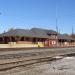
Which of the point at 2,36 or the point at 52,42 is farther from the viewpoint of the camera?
the point at 52,42

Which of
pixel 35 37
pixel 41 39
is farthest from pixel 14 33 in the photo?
pixel 41 39

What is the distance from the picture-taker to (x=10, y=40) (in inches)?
3022

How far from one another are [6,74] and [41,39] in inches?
3033

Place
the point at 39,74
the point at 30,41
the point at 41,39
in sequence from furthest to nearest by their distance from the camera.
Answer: the point at 41,39 < the point at 30,41 < the point at 39,74

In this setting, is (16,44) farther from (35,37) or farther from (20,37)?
(35,37)

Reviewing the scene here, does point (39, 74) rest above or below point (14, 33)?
below

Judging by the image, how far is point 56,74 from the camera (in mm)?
14992

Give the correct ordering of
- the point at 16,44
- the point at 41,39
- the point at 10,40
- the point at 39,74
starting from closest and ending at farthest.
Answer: the point at 39,74
the point at 16,44
the point at 10,40
the point at 41,39

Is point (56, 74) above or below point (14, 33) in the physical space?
below

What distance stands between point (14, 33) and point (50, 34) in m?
30.0

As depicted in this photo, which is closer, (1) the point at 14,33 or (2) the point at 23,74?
(2) the point at 23,74

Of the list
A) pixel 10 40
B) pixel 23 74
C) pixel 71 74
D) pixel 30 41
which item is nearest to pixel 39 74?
pixel 23 74

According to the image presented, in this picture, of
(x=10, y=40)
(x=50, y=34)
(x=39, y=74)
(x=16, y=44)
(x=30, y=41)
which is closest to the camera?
(x=39, y=74)

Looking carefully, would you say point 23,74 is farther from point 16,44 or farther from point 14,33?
point 14,33
